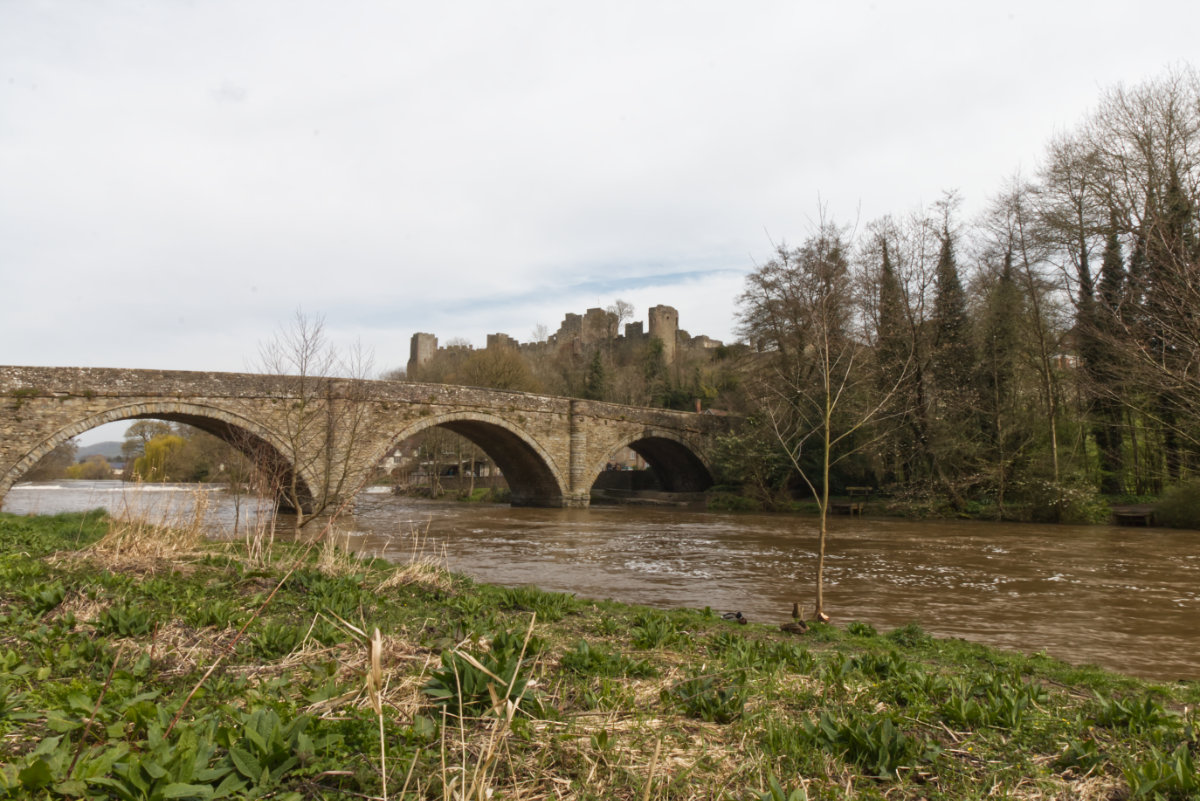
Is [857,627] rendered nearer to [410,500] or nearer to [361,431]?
[361,431]

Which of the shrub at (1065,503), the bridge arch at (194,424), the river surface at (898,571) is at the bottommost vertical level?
the river surface at (898,571)

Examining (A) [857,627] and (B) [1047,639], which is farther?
(B) [1047,639]

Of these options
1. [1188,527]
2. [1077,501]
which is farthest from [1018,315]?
[1188,527]

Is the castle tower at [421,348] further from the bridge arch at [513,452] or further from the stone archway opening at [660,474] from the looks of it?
the bridge arch at [513,452]

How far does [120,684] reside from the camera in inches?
106

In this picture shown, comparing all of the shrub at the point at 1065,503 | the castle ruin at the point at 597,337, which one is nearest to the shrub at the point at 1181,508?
the shrub at the point at 1065,503

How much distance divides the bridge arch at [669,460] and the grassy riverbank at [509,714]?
24032mm

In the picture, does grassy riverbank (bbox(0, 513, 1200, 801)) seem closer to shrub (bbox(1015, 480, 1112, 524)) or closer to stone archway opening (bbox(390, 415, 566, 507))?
shrub (bbox(1015, 480, 1112, 524))

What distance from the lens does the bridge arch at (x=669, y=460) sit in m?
28.7

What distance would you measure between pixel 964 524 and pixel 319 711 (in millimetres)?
20051

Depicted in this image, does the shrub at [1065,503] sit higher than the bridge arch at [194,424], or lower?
lower

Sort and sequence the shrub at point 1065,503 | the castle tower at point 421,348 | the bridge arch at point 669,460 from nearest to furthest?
the shrub at point 1065,503
the bridge arch at point 669,460
the castle tower at point 421,348

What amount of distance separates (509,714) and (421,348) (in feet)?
201

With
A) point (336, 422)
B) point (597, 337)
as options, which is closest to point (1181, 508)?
point (336, 422)
